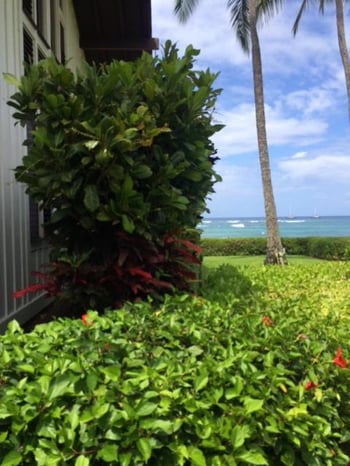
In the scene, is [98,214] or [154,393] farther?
[98,214]

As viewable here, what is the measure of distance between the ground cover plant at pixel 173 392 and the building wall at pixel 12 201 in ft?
6.93

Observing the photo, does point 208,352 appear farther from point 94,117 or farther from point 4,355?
point 94,117

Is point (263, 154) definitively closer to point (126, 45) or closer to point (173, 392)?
point (126, 45)

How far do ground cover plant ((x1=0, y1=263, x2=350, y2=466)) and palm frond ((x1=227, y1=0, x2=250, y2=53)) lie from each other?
50.4 ft

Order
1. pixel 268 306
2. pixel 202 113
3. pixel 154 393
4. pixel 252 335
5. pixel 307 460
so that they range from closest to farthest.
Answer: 1. pixel 154 393
2. pixel 307 460
3. pixel 252 335
4. pixel 268 306
5. pixel 202 113

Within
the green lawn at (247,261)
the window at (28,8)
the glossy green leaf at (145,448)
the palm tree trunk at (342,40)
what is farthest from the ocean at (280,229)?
the glossy green leaf at (145,448)

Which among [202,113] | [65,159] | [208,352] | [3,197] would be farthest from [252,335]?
[3,197]

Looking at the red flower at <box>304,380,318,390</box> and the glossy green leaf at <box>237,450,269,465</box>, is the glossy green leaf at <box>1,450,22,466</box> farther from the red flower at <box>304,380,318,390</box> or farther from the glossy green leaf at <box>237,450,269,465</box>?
the red flower at <box>304,380,318,390</box>

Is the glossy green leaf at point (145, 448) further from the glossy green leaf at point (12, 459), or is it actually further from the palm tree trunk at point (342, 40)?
the palm tree trunk at point (342, 40)

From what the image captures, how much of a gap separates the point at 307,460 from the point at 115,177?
206 centimetres

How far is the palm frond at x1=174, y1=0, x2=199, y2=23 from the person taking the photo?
15.4 metres

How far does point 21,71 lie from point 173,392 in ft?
13.9

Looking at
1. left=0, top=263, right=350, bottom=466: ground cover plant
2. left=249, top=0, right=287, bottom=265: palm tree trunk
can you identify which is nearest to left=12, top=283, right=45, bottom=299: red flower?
left=0, top=263, right=350, bottom=466: ground cover plant

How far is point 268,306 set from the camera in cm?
347
